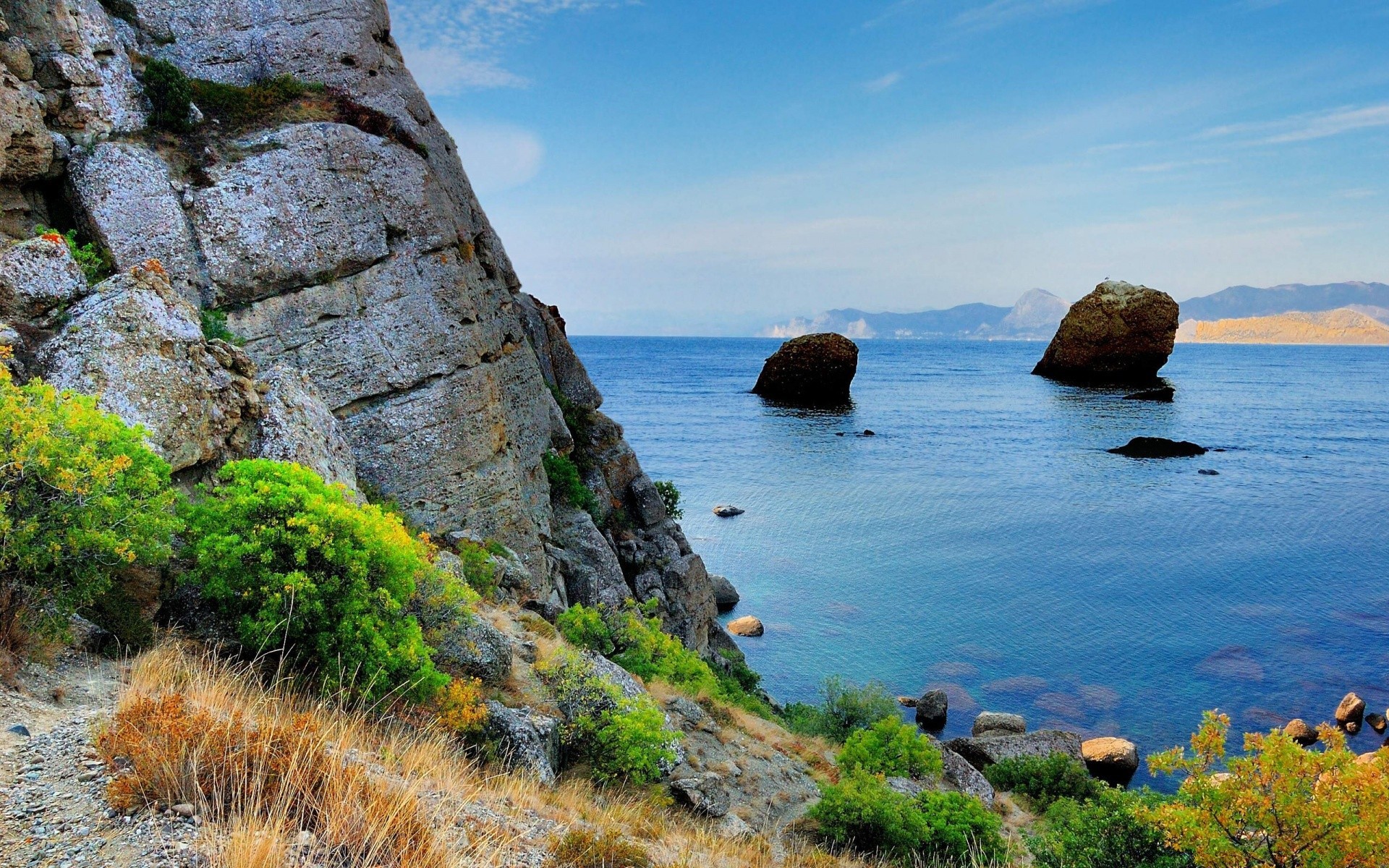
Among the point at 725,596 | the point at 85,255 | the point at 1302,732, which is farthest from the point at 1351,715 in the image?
the point at 85,255

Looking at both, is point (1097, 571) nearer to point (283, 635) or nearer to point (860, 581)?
point (860, 581)

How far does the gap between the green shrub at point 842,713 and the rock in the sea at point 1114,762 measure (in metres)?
6.13

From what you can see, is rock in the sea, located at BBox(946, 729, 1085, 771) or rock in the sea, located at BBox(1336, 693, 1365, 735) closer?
rock in the sea, located at BBox(946, 729, 1085, 771)

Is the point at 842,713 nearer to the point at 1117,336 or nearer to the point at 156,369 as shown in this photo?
the point at 156,369

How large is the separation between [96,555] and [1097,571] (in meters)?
41.8

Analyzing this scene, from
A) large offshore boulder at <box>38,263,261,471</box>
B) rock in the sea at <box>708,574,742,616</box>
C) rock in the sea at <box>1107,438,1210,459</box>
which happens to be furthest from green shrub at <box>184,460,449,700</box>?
rock in the sea at <box>1107,438,1210,459</box>

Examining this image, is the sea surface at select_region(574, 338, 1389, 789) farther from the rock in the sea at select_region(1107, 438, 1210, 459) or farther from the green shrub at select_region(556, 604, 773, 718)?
the green shrub at select_region(556, 604, 773, 718)

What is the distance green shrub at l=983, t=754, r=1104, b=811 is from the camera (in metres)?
21.0

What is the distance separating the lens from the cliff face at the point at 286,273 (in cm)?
1316

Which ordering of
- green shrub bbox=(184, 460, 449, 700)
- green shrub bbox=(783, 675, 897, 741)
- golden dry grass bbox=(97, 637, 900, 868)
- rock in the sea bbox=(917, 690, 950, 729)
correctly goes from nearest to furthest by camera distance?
golden dry grass bbox=(97, 637, 900, 868) < green shrub bbox=(184, 460, 449, 700) < green shrub bbox=(783, 675, 897, 741) < rock in the sea bbox=(917, 690, 950, 729)

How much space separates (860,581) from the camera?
39375 mm

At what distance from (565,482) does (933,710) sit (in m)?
15.3

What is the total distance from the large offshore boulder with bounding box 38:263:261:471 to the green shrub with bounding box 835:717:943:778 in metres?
14.1

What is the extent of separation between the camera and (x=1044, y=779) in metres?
21.5
